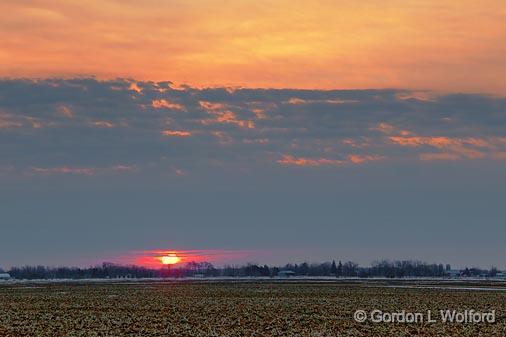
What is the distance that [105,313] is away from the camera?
175ft

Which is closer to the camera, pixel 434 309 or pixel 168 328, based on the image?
pixel 168 328

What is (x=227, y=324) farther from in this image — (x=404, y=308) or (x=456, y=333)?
(x=404, y=308)

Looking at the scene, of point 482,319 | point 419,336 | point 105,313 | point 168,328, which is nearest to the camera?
point 419,336

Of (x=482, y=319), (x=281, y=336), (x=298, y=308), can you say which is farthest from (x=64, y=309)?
(x=482, y=319)

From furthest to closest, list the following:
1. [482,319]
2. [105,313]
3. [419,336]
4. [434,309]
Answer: [434,309]
[105,313]
[482,319]
[419,336]

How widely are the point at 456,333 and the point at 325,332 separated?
20.1 feet

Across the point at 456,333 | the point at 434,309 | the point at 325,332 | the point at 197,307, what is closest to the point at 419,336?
the point at 456,333

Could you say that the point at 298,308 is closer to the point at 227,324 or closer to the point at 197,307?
the point at 197,307

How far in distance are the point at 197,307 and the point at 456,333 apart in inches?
986

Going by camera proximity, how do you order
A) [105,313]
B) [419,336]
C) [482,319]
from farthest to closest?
[105,313]
[482,319]
[419,336]

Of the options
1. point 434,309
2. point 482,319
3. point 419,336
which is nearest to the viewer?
point 419,336

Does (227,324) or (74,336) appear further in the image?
(227,324)

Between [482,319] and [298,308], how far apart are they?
14701mm

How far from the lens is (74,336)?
38.7 m
